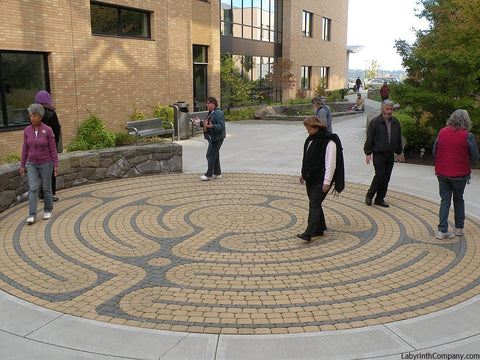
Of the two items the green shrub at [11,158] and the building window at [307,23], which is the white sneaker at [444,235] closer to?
the green shrub at [11,158]

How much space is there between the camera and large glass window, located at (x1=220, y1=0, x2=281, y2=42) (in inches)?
1041

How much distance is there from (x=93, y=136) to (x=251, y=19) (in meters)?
17.3

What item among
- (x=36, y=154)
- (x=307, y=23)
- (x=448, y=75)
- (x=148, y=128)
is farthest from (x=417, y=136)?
(x=307, y=23)

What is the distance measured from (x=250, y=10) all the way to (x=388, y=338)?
27179mm

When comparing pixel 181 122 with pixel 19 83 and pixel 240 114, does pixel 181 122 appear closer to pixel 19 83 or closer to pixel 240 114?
pixel 19 83

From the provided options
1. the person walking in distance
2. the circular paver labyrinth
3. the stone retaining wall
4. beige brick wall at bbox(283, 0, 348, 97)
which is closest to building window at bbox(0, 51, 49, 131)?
the stone retaining wall

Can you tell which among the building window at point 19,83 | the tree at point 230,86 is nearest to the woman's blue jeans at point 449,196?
the building window at point 19,83

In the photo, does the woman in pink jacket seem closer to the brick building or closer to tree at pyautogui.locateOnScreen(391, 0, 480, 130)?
tree at pyautogui.locateOnScreen(391, 0, 480, 130)

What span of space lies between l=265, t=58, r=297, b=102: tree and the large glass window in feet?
6.46

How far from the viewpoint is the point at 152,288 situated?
531 cm

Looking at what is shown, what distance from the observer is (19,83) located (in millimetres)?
13281

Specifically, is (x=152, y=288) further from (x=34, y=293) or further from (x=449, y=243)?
(x=449, y=243)

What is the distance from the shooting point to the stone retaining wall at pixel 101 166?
28.2 feet

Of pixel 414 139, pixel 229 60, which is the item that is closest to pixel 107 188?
pixel 414 139
